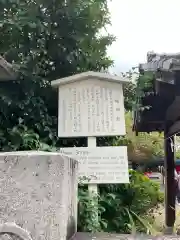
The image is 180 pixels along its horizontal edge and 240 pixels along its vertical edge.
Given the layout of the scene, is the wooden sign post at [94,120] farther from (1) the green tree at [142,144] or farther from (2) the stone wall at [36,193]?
(1) the green tree at [142,144]

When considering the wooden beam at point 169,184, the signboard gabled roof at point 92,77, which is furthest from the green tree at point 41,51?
the wooden beam at point 169,184

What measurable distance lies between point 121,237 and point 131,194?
4.95 ft

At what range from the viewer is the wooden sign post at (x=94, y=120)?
3.96m

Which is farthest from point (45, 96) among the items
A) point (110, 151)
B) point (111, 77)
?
point (110, 151)

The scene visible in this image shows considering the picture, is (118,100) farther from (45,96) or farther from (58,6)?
(58,6)

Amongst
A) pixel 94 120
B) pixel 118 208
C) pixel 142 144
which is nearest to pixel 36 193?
pixel 94 120

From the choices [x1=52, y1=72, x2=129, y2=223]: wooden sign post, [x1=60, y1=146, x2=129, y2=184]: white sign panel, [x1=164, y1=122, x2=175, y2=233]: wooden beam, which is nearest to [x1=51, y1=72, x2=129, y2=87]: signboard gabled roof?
[x1=52, y1=72, x2=129, y2=223]: wooden sign post

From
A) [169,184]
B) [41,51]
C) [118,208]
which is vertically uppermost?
[41,51]

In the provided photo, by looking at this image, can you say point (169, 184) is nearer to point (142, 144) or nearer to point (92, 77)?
point (142, 144)

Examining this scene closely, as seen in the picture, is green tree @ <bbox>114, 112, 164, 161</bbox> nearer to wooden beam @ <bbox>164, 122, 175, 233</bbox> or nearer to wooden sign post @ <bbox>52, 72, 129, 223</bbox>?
wooden beam @ <bbox>164, 122, 175, 233</bbox>

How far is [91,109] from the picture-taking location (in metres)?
4.24

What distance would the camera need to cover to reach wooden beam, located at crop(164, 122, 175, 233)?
21.6ft

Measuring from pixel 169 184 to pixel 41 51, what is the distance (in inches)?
155

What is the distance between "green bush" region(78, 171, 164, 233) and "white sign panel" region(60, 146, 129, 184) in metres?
0.24
